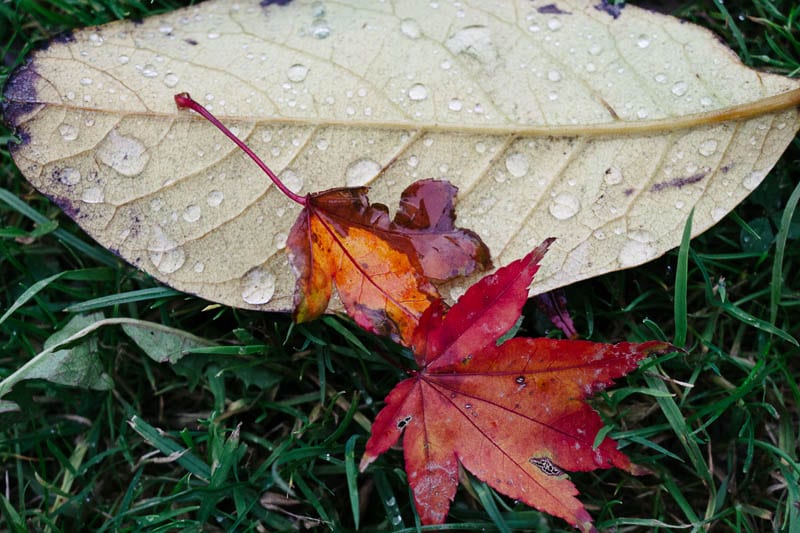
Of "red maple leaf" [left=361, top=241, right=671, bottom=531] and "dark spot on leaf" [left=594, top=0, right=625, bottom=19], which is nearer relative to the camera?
"red maple leaf" [left=361, top=241, right=671, bottom=531]

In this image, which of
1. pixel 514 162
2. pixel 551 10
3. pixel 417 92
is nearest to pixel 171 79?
pixel 417 92

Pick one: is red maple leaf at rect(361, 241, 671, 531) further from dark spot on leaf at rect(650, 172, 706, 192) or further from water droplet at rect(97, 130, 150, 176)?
water droplet at rect(97, 130, 150, 176)

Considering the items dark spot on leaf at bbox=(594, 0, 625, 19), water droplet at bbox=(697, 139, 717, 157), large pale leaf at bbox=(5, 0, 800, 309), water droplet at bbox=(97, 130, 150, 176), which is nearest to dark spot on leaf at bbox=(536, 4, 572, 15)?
dark spot on leaf at bbox=(594, 0, 625, 19)

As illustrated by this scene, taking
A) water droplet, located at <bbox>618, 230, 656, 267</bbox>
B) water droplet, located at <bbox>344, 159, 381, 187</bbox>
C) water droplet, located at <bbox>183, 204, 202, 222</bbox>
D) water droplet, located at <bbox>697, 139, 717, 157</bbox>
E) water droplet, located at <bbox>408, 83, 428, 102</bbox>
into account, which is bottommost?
water droplet, located at <bbox>618, 230, 656, 267</bbox>

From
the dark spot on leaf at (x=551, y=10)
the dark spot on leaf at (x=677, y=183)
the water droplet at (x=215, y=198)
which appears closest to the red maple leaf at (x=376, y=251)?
the water droplet at (x=215, y=198)

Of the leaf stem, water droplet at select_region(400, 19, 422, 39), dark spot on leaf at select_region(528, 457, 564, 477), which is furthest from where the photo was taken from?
water droplet at select_region(400, 19, 422, 39)

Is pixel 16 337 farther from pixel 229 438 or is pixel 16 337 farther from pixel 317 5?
pixel 317 5

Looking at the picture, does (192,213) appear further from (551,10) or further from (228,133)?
(551,10)
